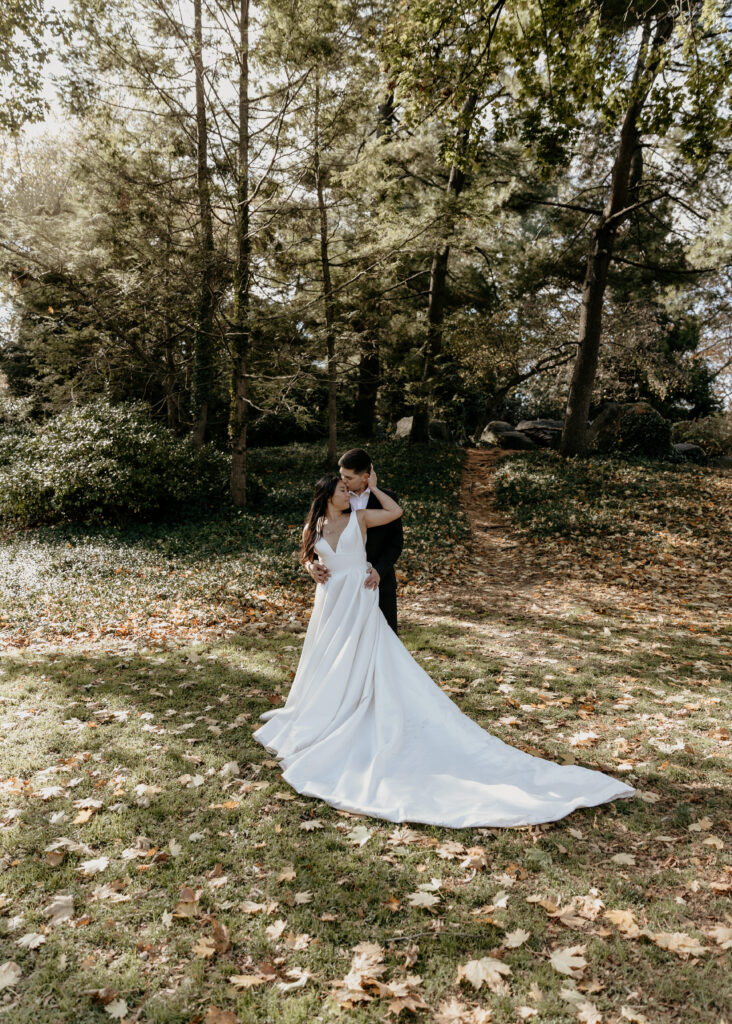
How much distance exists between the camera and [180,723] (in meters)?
5.32

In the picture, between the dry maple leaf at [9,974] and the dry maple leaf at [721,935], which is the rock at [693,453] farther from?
the dry maple leaf at [9,974]

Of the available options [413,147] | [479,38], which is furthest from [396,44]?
[413,147]

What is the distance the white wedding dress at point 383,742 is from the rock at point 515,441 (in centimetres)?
1744

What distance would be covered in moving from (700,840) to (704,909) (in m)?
0.60

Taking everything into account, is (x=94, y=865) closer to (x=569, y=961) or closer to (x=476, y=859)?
(x=476, y=859)

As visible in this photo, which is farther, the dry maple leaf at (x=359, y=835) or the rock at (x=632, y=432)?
the rock at (x=632, y=432)

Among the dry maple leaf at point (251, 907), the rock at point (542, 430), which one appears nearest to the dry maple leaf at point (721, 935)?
the dry maple leaf at point (251, 907)

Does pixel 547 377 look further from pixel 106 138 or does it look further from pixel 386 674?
pixel 386 674

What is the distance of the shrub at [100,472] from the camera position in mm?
12672

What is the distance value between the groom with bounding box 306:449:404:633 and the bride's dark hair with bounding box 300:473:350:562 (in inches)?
4.0

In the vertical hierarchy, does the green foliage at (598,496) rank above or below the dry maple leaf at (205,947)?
above

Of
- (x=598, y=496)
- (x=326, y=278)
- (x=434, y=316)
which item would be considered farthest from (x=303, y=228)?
(x=598, y=496)

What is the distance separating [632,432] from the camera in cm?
1727

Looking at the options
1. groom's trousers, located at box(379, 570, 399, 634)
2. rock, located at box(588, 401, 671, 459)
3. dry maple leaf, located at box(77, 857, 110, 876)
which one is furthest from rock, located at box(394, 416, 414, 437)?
dry maple leaf, located at box(77, 857, 110, 876)
